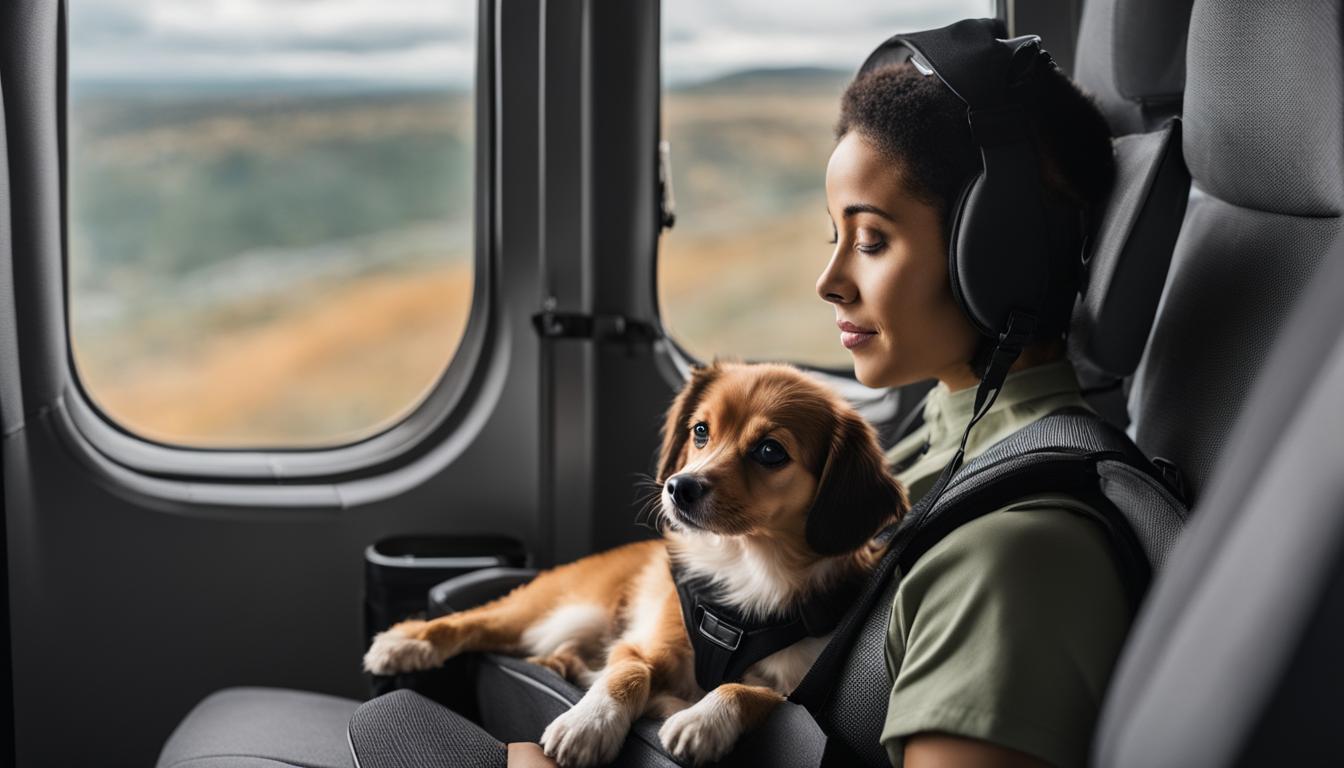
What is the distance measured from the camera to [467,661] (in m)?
1.78

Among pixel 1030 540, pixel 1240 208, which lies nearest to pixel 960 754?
pixel 1030 540

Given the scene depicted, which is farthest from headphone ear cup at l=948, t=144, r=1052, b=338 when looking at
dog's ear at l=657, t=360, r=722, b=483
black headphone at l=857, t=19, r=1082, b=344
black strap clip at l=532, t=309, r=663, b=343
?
black strap clip at l=532, t=309, r=663, b=343

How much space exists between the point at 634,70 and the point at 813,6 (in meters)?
0.51

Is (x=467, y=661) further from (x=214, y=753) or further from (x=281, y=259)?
(x=281, y=259)

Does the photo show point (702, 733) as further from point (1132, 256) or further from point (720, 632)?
point (1132, 256)

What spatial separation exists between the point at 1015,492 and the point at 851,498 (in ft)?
0.98

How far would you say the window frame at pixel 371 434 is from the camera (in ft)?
7.86

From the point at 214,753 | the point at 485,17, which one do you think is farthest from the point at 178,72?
the point at 214,753

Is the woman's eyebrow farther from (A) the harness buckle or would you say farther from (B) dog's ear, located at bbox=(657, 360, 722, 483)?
(A) the harness buckle

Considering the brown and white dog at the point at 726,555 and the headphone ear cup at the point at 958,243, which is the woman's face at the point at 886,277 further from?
the brown and white dog at the point at 726,555

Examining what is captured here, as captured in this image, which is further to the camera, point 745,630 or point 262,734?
point 262,734

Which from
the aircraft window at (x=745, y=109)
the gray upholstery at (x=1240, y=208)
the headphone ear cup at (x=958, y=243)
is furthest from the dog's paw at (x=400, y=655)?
the gray upholstery at (x=1240, y=208)

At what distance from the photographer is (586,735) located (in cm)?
135

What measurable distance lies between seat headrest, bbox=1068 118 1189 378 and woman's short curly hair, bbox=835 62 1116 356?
4cm
